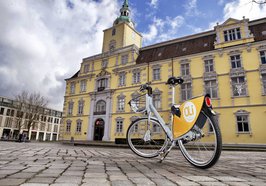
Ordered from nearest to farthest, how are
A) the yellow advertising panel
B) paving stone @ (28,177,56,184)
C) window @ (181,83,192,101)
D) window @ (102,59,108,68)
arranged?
paving stone @ (28,177,56,184), the yellow advertising panel, window @ (181,83,192,101), window @ (102,59,108,68)

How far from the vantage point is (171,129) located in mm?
3914

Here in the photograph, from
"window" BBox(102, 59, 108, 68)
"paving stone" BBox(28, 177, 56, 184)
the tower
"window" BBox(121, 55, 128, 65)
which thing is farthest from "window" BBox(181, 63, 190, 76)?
"paving stone" BBox(28, 177, 56, 184)

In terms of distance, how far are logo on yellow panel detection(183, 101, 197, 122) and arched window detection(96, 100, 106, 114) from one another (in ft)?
78.4

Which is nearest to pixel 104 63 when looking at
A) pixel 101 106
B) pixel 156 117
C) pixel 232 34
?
pixel 101 106

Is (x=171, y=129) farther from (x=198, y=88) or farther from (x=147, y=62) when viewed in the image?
(x=147, y=62)

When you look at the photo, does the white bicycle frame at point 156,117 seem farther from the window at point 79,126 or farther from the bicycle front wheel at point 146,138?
the window at point 79,126

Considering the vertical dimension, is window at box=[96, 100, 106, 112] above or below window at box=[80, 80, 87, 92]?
below

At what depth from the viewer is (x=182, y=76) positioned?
21.8 meters

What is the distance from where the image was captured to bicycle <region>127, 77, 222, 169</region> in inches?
117

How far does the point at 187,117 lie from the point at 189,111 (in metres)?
0.12

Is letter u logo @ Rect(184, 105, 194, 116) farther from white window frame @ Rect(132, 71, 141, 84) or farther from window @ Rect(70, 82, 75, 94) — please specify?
window @ Rect(70, 82, 75, 94)

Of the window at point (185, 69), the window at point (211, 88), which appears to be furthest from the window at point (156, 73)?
the window at point (211, 88)

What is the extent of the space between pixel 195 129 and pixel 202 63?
775 inches

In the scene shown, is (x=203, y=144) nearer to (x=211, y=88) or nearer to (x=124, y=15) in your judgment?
(x=211, y=88)
